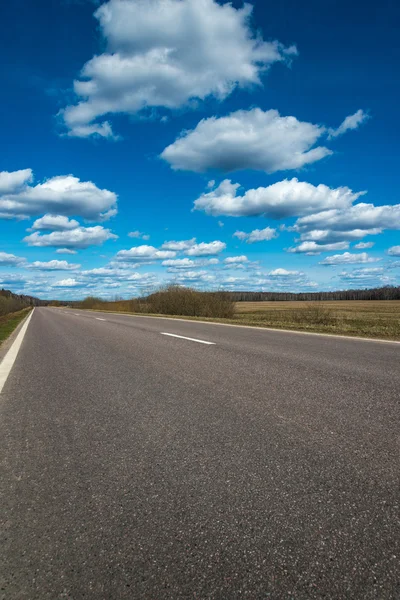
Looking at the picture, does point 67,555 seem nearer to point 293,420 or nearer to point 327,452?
point 327,452

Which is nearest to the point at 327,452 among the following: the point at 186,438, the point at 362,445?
the point at 362,445

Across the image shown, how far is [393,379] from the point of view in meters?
5.20

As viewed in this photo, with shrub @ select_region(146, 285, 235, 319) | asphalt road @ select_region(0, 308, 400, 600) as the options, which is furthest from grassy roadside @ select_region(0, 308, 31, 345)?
shrub @ select_region(146, 285, 235, 319)

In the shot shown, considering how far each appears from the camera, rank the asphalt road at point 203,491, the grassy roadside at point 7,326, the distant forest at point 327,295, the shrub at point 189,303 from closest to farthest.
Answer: the asphalt road at point 203,491, the grassy roadside at point 7,326, the shrub at point 189,303, the distant forest at point 327,295

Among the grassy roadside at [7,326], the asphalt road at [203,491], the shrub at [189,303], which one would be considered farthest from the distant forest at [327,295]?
the asphalt road at [203,491]

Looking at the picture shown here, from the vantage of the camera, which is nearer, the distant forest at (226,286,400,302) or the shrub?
the shrub

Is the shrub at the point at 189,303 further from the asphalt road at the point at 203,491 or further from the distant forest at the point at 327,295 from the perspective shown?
the distant forest at the point at 327,295

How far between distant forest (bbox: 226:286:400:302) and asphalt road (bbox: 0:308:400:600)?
116 meters

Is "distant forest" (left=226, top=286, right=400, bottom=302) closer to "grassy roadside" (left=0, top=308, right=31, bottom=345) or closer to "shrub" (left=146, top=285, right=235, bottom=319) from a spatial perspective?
"shrub" (left=146, top=285, right=235, bottom=319)

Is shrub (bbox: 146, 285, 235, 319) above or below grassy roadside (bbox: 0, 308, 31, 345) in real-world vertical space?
above

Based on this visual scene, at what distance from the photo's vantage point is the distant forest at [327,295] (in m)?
117

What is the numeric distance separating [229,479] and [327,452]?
33.2 inches

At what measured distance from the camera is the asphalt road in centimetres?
159

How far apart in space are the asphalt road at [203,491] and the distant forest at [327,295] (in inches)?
4577
